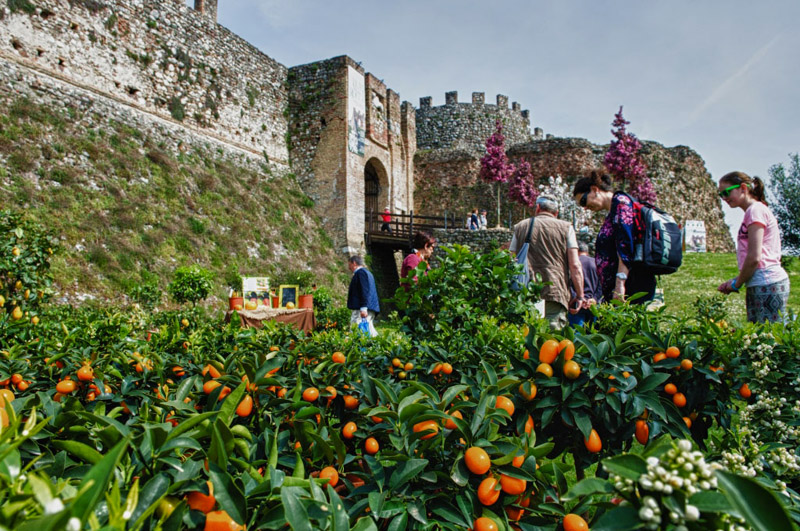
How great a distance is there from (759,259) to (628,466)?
3.48 metres

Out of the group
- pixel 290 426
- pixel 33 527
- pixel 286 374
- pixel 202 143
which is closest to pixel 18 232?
pixel 286 374

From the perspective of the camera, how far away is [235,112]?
15.5m

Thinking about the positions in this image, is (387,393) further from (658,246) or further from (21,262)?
(21,262)

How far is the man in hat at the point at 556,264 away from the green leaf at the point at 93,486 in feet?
12.8

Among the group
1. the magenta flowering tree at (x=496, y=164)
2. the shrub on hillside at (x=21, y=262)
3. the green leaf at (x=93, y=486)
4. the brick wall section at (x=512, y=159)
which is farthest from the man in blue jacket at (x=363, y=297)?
the magenta flowering tree at (x=496, y=164)

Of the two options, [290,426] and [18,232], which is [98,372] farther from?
[18,232]

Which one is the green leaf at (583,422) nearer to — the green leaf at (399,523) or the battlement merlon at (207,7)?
the green leaf at (399,523)

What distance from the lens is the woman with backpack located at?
390 centimetres

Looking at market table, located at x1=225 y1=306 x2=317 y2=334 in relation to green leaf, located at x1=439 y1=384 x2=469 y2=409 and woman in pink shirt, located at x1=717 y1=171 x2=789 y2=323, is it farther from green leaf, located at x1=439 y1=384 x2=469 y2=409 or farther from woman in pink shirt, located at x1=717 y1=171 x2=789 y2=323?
green leaf, located at x1=439 y1=384 x2=469 y2=409

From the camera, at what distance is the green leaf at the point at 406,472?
131 centimetres

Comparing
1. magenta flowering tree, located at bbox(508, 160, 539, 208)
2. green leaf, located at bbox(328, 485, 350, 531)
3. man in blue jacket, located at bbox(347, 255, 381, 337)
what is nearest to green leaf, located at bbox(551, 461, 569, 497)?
green leaf, located at bbox(328, 485, 350, 531)

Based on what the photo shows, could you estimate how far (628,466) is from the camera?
85 cm

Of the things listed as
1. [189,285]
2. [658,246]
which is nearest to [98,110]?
[189,285]

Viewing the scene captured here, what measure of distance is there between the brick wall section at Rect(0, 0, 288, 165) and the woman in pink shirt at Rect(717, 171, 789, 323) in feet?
42.1
